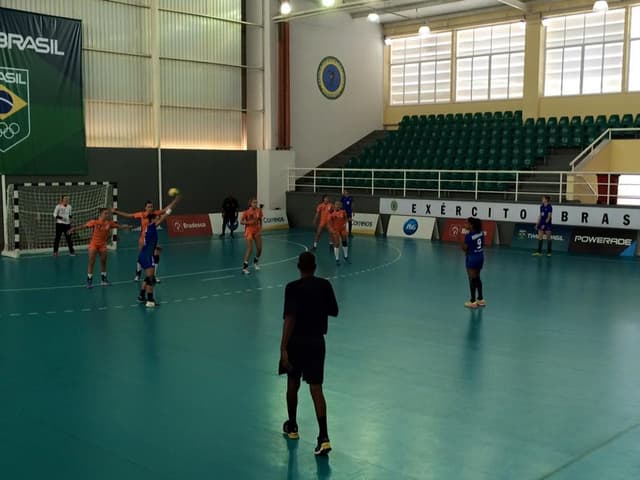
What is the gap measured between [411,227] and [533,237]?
17.0 feet

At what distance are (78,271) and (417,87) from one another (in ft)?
78.4

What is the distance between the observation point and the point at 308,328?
21.7 ft

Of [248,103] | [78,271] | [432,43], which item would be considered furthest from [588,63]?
[78,271]

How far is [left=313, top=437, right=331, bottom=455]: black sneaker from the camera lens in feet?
22.1

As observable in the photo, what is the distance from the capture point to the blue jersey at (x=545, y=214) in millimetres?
22469

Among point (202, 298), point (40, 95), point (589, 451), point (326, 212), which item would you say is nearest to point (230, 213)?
point (326, 212)

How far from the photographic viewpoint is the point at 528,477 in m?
6.33

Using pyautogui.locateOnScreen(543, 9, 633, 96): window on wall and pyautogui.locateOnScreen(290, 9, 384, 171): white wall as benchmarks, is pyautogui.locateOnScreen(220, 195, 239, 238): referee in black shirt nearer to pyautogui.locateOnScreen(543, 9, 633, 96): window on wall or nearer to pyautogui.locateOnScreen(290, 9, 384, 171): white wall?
pyautogui.locateOnScreen(290, 9, 384, 171): white wall

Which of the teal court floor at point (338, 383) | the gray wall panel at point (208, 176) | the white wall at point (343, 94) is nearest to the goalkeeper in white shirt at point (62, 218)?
the teal court floor at point (338, 383)

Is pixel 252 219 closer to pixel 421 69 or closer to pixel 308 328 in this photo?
pixel 308 328

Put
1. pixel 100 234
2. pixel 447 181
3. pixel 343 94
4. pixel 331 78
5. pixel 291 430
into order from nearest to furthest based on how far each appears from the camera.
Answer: pixel 291 430 < pixel 100 234 < pixel 447 181 < pixel 331 78 < pixel 343 94

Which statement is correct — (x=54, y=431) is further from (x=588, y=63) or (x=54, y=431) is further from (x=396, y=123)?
(x=396, y=123)

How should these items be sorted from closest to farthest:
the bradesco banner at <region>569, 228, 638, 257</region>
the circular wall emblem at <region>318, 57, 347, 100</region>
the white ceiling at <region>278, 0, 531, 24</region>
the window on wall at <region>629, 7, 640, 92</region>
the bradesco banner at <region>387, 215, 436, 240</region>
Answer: the bradesco banner at <region>569, 228, 638, 257</region> → the bradesco banner at <region>387, 215, 436, 240</region> → the window on wall at <region>629, 7, 640, 92</region> → the white ceiling at <region>278, 0, 531, 24</region> → the circular wall emblem at <region>318, 57, 347, 100</region>

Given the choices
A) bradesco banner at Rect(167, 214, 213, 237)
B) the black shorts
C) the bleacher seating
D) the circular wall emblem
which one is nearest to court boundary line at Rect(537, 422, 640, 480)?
the black shorts
